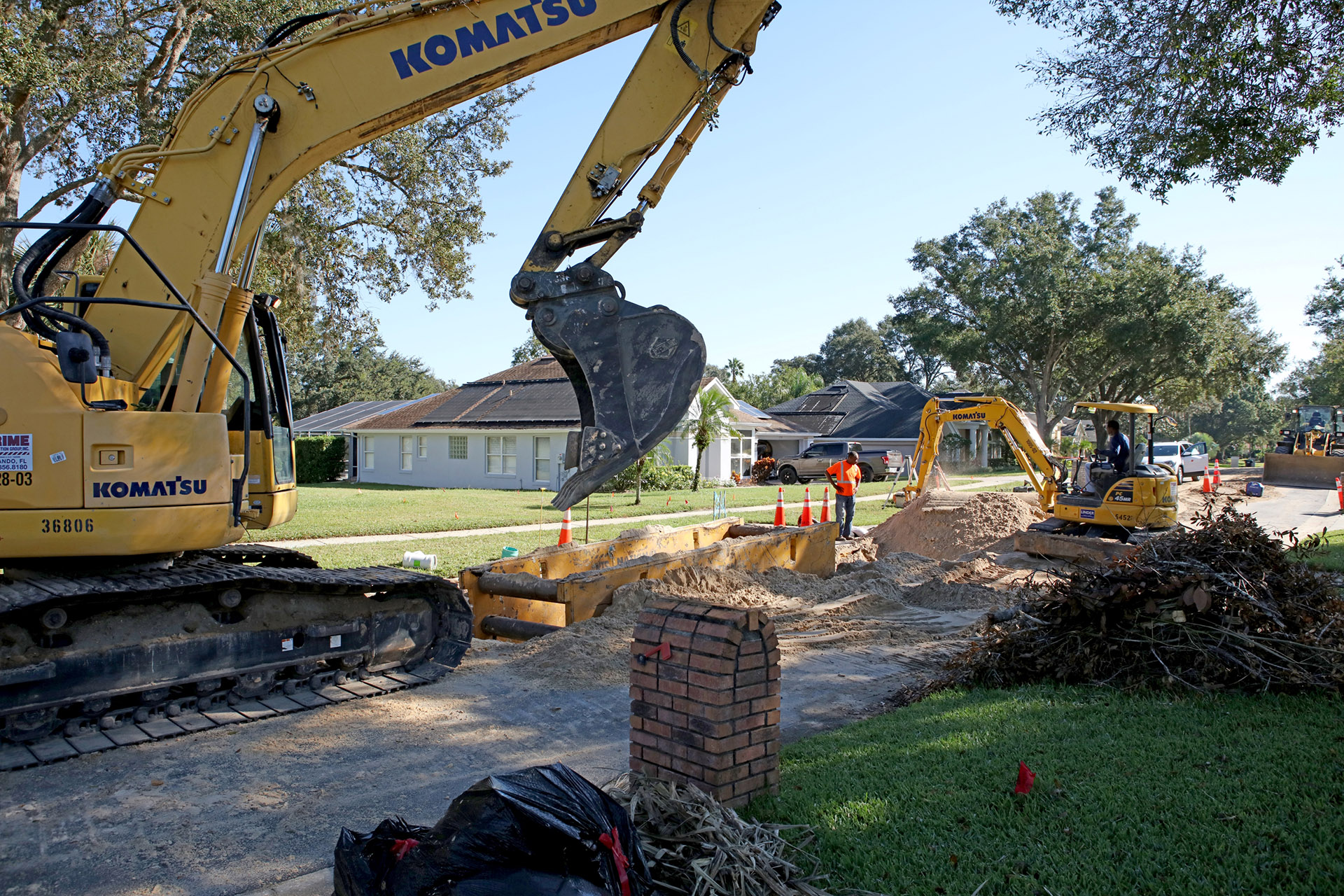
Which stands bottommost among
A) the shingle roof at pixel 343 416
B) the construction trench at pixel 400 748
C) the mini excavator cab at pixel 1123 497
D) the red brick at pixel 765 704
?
the construction trench at pixel 400 748

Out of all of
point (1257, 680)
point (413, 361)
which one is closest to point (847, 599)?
point (1257, 680)

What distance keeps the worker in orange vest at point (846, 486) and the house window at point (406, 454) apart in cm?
2279

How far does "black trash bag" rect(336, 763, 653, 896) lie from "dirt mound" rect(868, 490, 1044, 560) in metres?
12.8

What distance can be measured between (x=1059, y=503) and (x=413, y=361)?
248 ft

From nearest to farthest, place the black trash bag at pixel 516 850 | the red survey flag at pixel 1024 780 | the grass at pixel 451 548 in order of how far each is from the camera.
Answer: the black trash bag at pixel 516 850
the red survey flag at pixel 1024 780
the grass at pixel 451 548

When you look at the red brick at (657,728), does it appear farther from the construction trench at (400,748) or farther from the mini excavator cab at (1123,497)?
the mini excavator cab at (1123,497)

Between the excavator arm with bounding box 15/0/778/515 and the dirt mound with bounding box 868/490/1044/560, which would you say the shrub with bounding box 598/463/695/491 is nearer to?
the dirt mound with bounding box 868/490/1044/560

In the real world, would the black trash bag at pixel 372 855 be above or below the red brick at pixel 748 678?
below

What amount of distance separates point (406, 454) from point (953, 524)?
25449 mm

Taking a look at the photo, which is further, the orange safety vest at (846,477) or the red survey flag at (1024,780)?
the orange safety vest at (846,477)

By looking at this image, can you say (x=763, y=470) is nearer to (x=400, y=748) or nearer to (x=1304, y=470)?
(x=1304, y=470)

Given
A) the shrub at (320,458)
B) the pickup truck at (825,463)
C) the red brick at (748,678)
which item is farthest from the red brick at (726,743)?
the shrub at (320,458)

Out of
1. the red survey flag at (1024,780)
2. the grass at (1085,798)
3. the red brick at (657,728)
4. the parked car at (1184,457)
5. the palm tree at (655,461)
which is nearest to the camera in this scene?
the grass at (1085,798)

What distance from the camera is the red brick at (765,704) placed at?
4.43 metres
